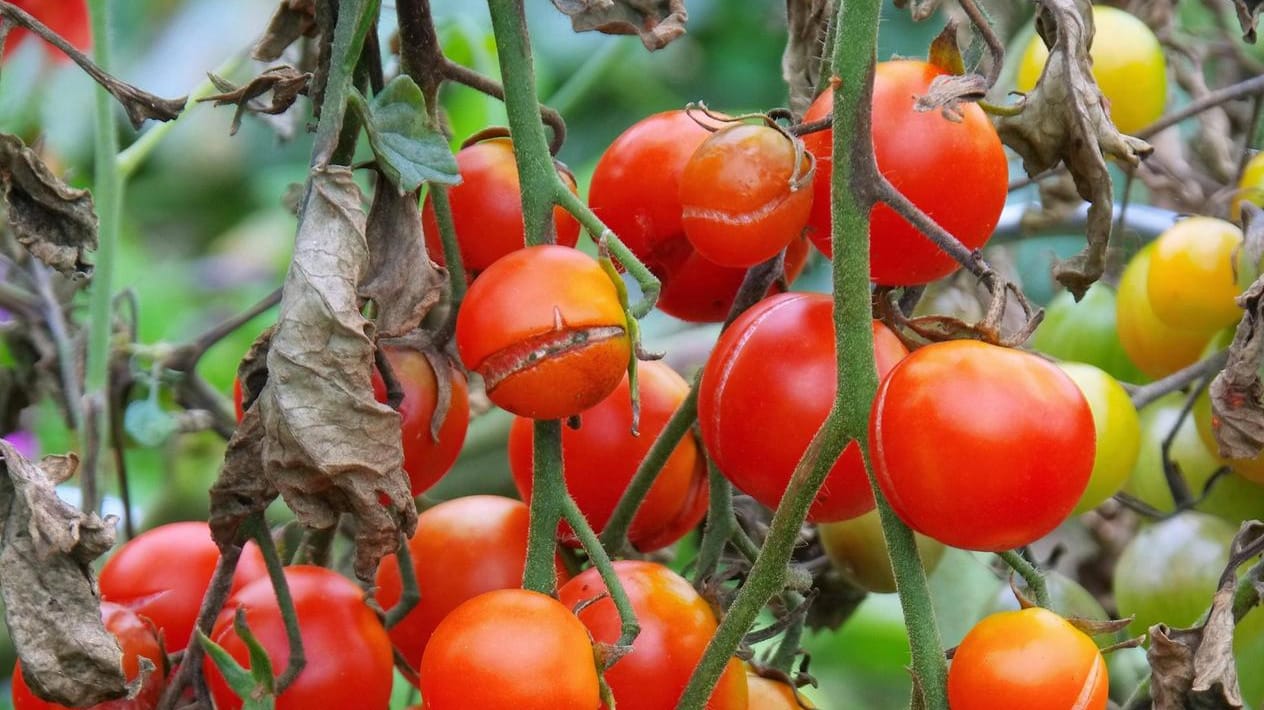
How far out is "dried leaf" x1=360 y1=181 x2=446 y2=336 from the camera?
600 millimetres

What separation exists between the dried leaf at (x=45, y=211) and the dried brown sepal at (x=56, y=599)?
0.37 feet

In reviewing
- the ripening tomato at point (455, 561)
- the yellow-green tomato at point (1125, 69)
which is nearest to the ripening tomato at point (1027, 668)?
the ripening tomato at point (455, 561)

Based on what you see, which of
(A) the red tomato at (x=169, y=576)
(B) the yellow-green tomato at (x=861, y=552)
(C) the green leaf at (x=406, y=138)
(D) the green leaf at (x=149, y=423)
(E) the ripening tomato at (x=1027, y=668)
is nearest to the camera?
(E) the ripening tomato at (x=1027, y=668)

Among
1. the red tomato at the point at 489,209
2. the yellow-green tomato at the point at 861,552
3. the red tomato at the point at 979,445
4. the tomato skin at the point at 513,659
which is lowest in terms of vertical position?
the yellow-green tomato at the point at 861,552

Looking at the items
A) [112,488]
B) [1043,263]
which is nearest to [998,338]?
[1043,263]

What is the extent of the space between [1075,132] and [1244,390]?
5.5 inches

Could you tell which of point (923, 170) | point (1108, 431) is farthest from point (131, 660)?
point (1108, 431)

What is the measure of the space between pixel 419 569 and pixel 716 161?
0.85 feet

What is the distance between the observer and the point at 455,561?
26.9 inches

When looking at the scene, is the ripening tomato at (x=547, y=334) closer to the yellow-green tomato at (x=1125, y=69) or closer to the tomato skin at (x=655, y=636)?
the tomato skin at (x=655, y=636)

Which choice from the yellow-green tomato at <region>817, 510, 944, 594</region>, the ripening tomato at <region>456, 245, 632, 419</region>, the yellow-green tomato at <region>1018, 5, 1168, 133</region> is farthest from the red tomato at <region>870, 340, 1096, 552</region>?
the yellow-green tomato at <region>1018, 5, 1168, 133</region>

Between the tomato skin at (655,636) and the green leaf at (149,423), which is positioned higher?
the tomato skin at (655,636)

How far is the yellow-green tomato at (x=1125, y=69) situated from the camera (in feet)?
3.40

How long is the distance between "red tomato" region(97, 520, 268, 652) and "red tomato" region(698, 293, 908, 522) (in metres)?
0.27
